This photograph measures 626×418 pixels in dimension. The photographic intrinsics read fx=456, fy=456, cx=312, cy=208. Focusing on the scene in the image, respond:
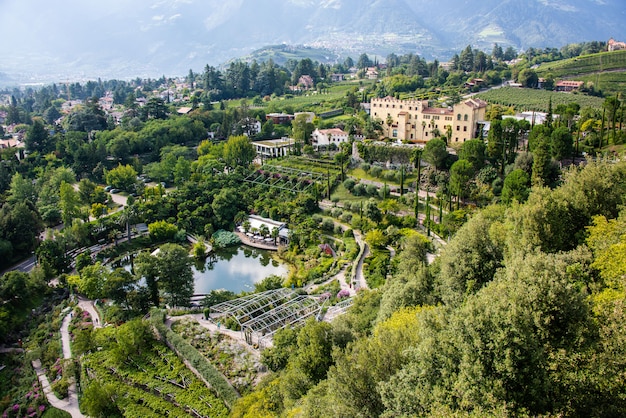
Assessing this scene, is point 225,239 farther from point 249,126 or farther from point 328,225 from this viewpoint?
point 249,126

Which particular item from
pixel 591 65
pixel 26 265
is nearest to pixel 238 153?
pixel 26 265

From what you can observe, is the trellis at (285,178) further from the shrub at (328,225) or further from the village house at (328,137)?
the village house at (328,137)

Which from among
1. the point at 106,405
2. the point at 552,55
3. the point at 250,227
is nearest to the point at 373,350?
the point at 106,405

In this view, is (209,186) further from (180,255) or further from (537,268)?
(537,268)

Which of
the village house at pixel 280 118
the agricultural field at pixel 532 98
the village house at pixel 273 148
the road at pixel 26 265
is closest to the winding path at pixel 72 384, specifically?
the road at pixel 26 265

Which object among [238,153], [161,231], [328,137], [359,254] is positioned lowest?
[359,254]

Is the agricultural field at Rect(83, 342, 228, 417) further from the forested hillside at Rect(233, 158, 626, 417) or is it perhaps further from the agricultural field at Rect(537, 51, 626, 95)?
the agricultural field at Rect(537, 51, 626, 95)

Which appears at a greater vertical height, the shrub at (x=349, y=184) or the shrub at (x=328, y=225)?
the shrub at (x=349, y=184)
